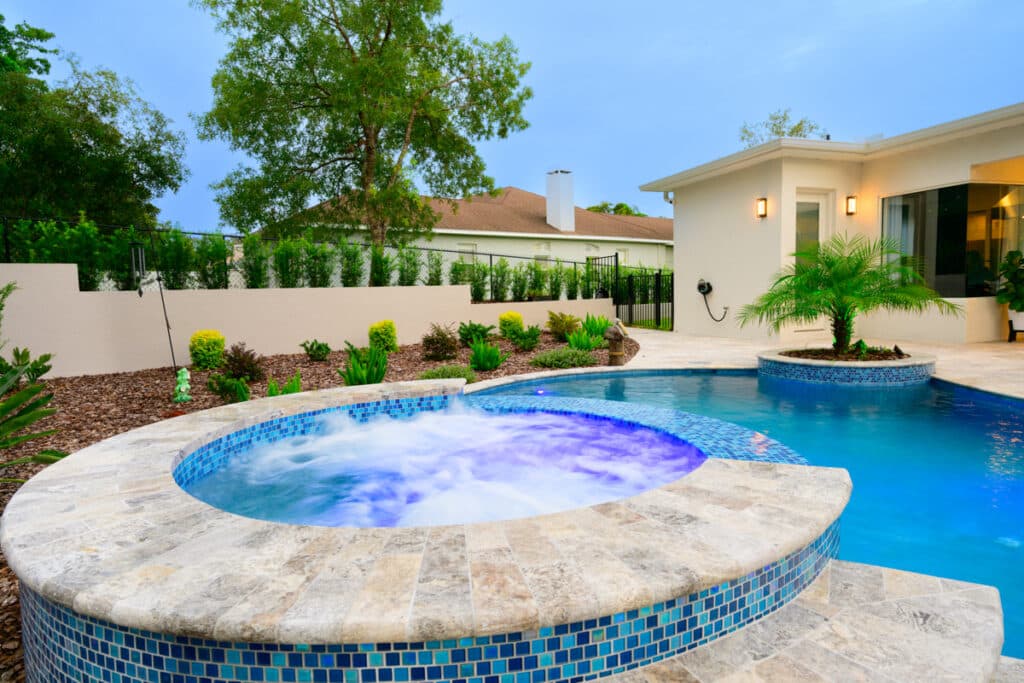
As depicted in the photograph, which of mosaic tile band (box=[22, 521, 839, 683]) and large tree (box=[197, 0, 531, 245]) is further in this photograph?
large tree (box=[197, 0, 531, 245])

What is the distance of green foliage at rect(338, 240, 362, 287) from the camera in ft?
36.6

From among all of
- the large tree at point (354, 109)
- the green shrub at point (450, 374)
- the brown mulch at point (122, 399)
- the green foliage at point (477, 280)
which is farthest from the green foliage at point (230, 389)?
the large tree at point (354, 109)

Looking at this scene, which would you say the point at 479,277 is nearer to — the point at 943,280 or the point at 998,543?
the point at 943,280

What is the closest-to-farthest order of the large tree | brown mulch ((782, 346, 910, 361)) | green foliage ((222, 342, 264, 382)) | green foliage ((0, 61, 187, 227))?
green foliage ((222, 342, 264, 382))
brown mulch ((782, 346, 910, 361))
the large tree
green foliage ((0, 61, 187, 227))

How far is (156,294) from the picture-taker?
885cm

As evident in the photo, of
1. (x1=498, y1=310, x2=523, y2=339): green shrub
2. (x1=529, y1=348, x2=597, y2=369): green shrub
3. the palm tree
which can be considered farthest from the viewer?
(x1=498, y1=310, x2=523, y2=339): green shrub

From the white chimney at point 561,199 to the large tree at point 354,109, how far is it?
578cm

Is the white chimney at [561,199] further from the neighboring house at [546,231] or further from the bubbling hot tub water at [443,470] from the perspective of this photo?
the bubbling hot tub water at [443,470]

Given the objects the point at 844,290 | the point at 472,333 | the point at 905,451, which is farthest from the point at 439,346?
the point at 905,451

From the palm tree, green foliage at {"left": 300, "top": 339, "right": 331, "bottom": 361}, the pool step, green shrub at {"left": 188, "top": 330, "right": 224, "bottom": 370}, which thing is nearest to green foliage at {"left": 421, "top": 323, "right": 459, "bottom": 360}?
green foliage at {"left": 300, "top": 339, "right": 331, "bottom": 361}

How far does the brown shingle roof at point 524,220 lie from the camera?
20.4 metres

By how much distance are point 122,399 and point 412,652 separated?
21.4ft

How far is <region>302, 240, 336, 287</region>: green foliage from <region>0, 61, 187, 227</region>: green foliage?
884cm

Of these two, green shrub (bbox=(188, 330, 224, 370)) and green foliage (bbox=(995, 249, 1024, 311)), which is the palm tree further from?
green shrub (bbox=(188, 330, 224, 370))
